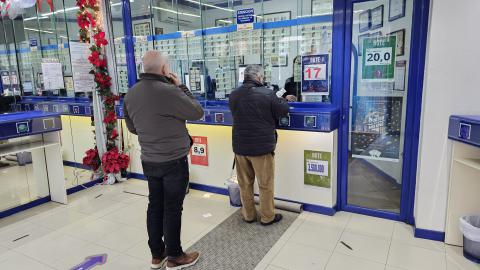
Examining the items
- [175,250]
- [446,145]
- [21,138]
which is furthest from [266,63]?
[21,138]

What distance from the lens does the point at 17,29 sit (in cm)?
570

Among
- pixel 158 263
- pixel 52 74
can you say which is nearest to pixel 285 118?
pixel 158 263

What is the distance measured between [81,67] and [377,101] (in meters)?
3.92

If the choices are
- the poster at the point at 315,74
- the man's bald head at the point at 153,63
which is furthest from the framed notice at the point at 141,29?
the man's bald head at the point at 153,63

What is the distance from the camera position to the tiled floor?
2.75m

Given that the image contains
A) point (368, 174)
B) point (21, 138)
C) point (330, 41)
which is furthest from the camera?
point (21, 138)

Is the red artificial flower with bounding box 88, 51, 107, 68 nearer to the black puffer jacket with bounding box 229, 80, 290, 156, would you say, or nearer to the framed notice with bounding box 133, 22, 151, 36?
the framed notice with bounding box 133, 22, 151, 36

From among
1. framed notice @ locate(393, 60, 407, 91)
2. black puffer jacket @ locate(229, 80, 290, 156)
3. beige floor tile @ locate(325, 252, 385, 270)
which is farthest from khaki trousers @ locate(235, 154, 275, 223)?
framed notice @ locate(393, 60, 407, 91)

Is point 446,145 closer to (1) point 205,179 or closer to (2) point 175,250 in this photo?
(2) point 175,250

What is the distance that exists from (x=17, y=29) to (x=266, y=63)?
4.73m

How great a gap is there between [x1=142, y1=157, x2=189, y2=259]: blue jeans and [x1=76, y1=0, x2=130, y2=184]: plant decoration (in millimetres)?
2512

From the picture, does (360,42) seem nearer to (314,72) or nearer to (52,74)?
(314,72)

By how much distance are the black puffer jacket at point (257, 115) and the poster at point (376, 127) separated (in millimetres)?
948

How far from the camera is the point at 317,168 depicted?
11.7ft
